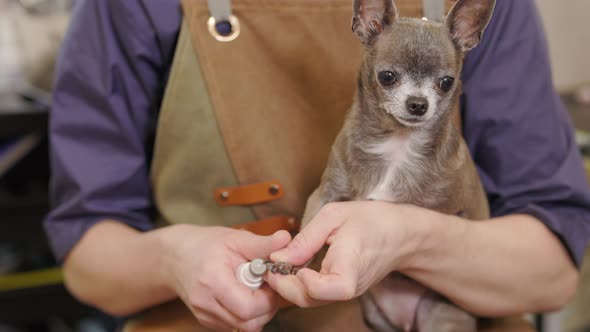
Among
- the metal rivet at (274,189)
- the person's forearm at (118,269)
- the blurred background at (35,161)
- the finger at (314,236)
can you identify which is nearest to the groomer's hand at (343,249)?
the finger at (314,236)

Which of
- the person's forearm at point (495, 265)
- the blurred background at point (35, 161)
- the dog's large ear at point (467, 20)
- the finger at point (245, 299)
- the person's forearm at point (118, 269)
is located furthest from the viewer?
the blurred background at point (35, 161)

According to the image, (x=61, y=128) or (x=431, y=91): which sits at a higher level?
(x=431, y=91)

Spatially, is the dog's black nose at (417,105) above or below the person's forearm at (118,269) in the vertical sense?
above

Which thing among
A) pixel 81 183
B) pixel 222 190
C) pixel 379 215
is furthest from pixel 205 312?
pixel 81 183

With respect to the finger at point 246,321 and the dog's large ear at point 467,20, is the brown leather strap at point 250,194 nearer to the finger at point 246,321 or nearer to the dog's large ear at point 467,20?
the finger at point 246,321

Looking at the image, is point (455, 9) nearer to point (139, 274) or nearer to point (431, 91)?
point (431, 91)

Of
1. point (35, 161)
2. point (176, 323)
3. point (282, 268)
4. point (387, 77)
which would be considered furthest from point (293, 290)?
point (35, 161)
